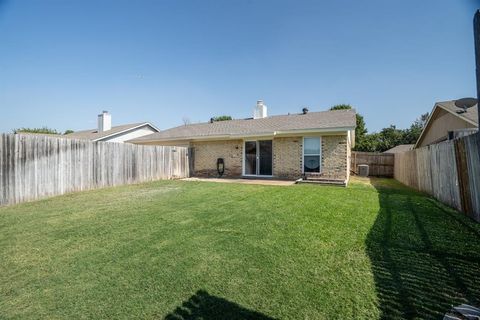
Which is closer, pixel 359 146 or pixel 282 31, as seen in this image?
pixel 282 31

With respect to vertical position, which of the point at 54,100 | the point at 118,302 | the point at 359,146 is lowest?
the point at 118,302

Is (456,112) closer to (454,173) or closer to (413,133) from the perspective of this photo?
(454,173)

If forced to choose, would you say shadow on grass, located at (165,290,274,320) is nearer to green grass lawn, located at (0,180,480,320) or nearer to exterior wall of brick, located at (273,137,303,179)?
green grass lawn, located at (0,180,480,320)

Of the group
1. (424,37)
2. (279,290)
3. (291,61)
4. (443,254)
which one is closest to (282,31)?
(291,61)

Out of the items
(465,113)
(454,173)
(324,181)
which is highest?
(465,113)

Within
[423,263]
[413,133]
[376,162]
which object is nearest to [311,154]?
[376,162]

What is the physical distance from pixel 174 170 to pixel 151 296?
11.5 metres

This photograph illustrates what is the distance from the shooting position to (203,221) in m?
4.69

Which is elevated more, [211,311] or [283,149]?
[283,149]

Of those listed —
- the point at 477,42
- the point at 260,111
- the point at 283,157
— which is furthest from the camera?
the point at 260,111

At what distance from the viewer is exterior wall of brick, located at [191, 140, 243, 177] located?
13453 millimetres

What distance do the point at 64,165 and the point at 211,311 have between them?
872cm

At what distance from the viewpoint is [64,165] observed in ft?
26.8

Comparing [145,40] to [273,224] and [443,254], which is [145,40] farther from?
[443,254]
